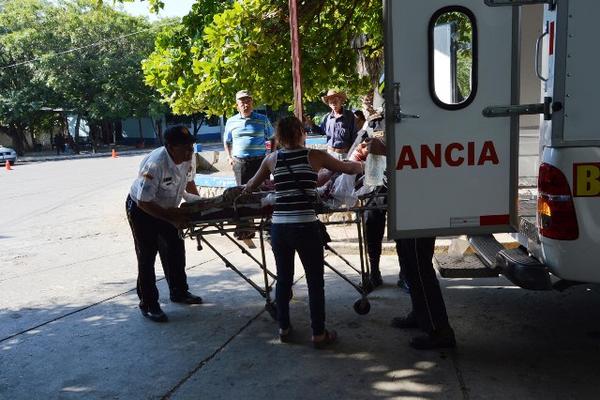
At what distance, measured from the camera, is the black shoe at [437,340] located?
4.07 meters

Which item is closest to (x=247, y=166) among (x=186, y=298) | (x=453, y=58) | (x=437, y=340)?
(x=186, y=298)

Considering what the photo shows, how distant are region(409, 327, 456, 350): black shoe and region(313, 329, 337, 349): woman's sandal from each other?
0.60m

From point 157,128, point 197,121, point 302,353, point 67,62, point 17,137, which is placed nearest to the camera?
point 302,353

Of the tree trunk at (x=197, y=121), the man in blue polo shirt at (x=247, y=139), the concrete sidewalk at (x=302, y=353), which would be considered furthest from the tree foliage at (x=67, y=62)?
the concrete sidewalk at (x=302, y=353)

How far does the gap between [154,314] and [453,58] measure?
10.8ft

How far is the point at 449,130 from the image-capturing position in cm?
351

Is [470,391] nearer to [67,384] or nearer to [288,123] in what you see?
[288,123]

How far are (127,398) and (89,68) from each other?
3327 cm

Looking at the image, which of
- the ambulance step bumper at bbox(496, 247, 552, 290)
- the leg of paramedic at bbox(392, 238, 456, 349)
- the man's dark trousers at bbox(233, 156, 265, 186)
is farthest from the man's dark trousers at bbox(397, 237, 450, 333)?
the man's dark trousers at bbox(233, 156, 265, 186)

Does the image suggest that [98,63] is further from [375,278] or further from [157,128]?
[375,278]

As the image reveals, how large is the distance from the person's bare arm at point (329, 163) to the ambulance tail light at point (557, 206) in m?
1.33

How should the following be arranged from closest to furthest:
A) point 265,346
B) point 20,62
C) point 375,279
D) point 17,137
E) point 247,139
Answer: point 265,346 → point 375,279 → point 247,139 → point 20,62 → point 17,137

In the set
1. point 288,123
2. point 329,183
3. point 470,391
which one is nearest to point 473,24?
point 288,123

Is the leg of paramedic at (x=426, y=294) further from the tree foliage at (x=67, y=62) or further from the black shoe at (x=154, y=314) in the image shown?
the tree foliage at (x=67, y=62)
